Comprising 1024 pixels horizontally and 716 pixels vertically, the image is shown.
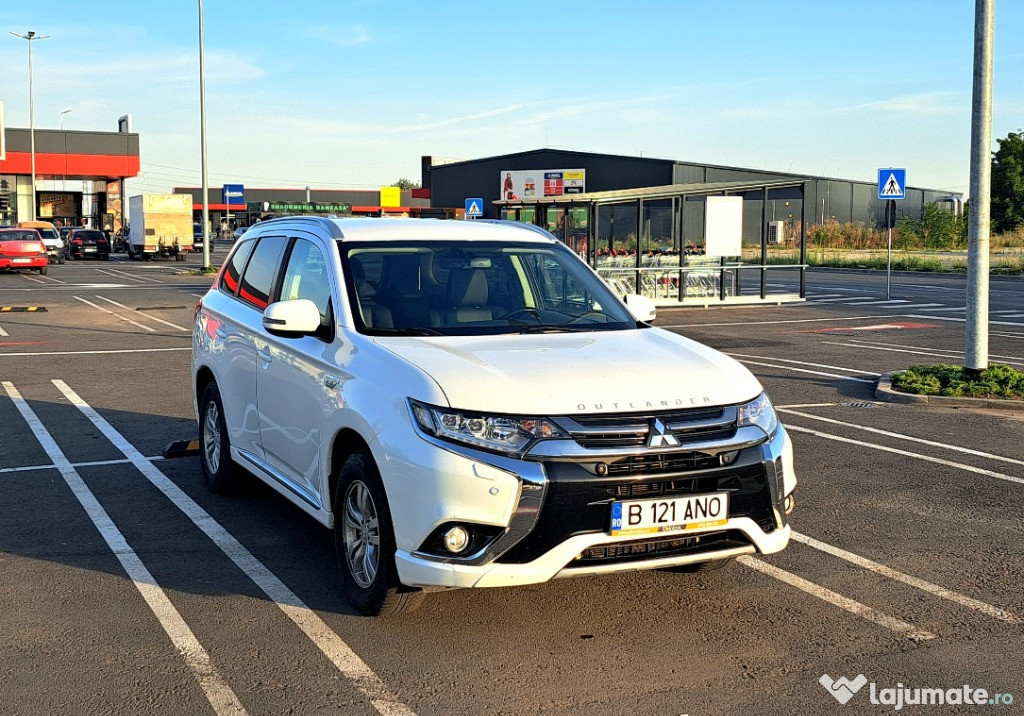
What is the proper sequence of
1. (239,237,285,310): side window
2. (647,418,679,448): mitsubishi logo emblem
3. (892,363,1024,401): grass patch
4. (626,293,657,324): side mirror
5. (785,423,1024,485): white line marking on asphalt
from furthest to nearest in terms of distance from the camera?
(892,363,1024,401): grass patch, (785,423,1024,485): white line marking on asphalt, (239,237,285,310): side window, (626,293,657,324): side mirror, (647,418,679,448): mitsubishi logo emblem

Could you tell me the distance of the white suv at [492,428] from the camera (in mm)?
4480

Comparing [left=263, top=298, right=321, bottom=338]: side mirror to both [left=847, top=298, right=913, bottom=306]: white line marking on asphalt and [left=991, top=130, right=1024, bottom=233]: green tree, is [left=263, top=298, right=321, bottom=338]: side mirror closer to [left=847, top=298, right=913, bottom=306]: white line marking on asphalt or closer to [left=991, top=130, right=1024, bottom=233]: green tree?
[left=847, top=298, right=913, bottom=306]: white line marking on asphalt

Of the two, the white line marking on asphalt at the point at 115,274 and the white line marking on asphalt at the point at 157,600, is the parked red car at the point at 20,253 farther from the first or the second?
the white line marking on asphalt at the point at 157,600

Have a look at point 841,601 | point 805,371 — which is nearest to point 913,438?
point 841,601

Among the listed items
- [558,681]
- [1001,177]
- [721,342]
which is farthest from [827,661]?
[1001,177]

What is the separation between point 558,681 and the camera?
434cm

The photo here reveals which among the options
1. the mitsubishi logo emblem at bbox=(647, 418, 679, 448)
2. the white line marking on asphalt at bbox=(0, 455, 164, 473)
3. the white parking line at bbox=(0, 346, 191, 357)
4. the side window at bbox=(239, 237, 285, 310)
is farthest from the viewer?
the white parking line at bbox=(0, 346, 191, 357)

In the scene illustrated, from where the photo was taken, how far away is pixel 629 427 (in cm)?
455

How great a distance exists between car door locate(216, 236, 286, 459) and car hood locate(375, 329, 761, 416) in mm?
1550

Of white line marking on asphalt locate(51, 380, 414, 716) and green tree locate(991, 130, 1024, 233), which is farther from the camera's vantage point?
green tree locate(991, 130, 1024, 233)

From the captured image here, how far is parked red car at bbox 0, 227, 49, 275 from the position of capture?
129 ft

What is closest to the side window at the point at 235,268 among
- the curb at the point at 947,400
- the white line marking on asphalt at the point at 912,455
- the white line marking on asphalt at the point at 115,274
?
the white line marking on asphalt at the point at 912,455

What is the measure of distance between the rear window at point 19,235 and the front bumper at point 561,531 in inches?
1560

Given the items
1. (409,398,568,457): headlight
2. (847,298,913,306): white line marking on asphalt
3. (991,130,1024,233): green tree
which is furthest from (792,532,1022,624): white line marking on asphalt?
(991,130,1024,233): green tree
